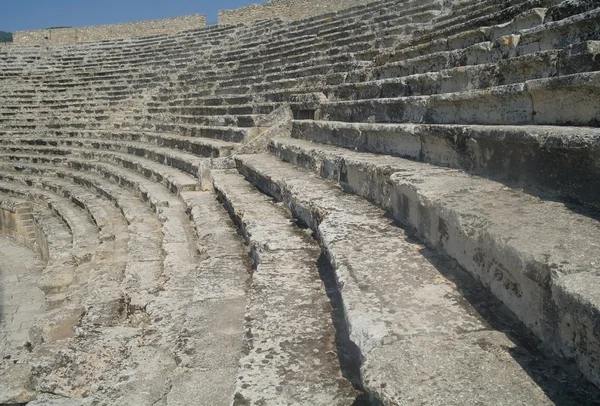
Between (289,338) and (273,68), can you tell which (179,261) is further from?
(273,68)

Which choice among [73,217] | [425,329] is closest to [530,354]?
[425,329]

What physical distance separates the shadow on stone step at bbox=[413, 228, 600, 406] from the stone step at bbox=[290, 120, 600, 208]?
Result: 565 mm

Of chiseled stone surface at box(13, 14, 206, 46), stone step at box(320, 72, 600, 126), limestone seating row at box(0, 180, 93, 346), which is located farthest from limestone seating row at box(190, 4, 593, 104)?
chiseled stone surface at box(13, 14, 206, 46)

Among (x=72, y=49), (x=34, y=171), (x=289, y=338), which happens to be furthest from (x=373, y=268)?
(x=72, y=49)

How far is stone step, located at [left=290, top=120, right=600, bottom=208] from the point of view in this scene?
1812 millimetres

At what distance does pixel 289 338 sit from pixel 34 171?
401 inches

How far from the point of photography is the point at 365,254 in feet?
6.99

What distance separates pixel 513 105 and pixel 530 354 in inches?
68.4

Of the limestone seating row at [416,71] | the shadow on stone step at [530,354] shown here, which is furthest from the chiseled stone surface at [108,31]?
the shadow on stone step at [530,354]

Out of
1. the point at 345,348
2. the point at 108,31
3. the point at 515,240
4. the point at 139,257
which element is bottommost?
the point at 139,257

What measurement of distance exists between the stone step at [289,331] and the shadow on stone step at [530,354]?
518 millimetres

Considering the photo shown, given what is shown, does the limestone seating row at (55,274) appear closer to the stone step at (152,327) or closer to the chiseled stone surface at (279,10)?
the stone step at (152,327)

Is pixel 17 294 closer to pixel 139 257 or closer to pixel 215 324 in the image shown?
pixel 139 257

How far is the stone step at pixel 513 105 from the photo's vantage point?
214 cm
